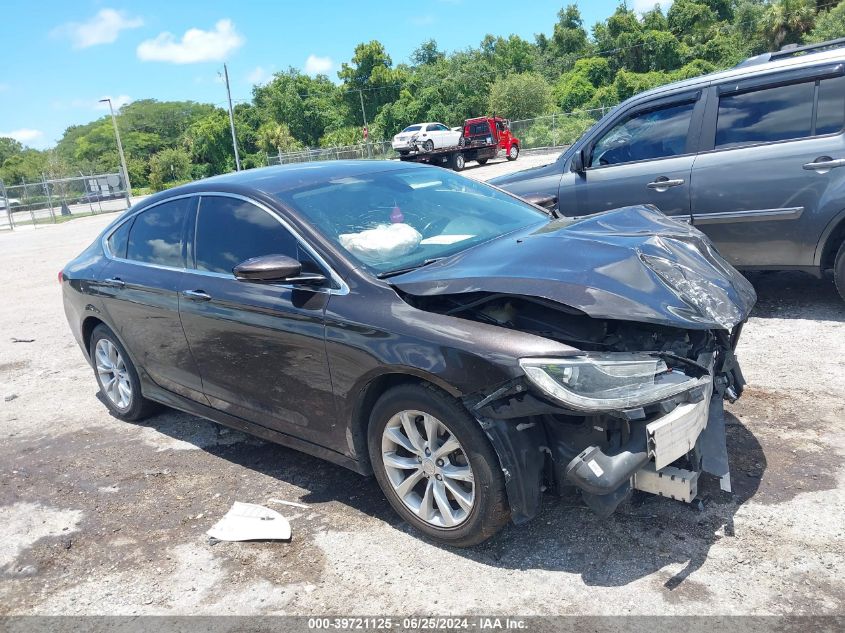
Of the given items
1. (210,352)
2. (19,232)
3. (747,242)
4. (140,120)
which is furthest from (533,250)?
(140,120)

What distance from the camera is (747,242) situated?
226 inches

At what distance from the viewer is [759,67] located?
5.73 m

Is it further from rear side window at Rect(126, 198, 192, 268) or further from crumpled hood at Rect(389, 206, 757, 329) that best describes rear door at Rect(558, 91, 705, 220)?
rear side window at Rect(126, 198, 192, 268)

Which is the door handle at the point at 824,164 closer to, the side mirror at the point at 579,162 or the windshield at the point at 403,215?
the side mirror at the point at 579,162

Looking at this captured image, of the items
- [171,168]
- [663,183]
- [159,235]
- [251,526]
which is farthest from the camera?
[171,168]

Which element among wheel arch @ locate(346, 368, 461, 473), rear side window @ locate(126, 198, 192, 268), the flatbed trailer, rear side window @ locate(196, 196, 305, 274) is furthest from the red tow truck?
wheel arch @ locate(346, 368, 461, 473)

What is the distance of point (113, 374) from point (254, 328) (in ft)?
7.12

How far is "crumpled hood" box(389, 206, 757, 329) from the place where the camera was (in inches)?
112

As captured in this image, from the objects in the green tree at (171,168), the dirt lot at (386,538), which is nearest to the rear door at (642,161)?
the dirt lot at (386,538)

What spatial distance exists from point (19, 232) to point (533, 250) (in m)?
30.8

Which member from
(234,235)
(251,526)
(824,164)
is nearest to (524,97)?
(824,164)

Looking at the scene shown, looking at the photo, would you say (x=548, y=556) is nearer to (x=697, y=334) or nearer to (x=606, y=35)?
(x=697, y=334)

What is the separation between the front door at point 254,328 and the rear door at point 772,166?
3890 mm

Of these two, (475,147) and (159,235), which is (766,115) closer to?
(159,235)
